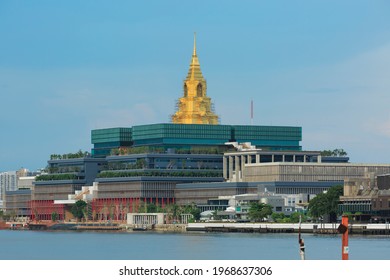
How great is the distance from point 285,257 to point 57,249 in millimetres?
37309

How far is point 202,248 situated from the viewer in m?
146
